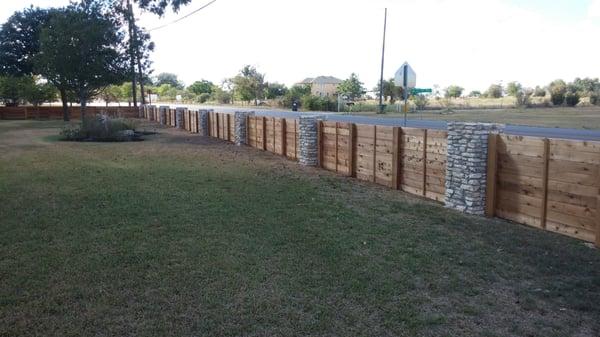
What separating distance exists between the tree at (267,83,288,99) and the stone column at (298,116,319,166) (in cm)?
6857

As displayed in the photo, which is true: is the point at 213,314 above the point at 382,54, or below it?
below

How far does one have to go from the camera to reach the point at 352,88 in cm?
8212

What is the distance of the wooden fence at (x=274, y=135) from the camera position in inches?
663

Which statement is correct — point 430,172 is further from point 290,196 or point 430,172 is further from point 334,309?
point 334,309

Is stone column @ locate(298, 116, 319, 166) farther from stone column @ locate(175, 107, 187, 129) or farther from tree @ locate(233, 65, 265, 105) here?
tree @ locate(233, 65, 265, 105)

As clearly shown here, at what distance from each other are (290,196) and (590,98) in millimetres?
59030

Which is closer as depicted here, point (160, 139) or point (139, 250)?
point (139, 250)

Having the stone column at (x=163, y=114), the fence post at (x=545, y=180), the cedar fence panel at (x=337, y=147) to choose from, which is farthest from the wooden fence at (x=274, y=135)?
the stone column at (x=163, y=114)

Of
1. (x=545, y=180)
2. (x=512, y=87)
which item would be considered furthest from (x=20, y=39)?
(x=512, y=87)

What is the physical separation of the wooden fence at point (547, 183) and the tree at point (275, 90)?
75.5 meters

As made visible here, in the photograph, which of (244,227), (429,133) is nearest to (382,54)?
(429,133)

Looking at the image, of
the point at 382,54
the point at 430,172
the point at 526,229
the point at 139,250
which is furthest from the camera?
the point at 382,54

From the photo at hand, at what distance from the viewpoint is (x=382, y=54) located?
1908 inches

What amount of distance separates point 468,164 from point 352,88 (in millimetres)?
74479
